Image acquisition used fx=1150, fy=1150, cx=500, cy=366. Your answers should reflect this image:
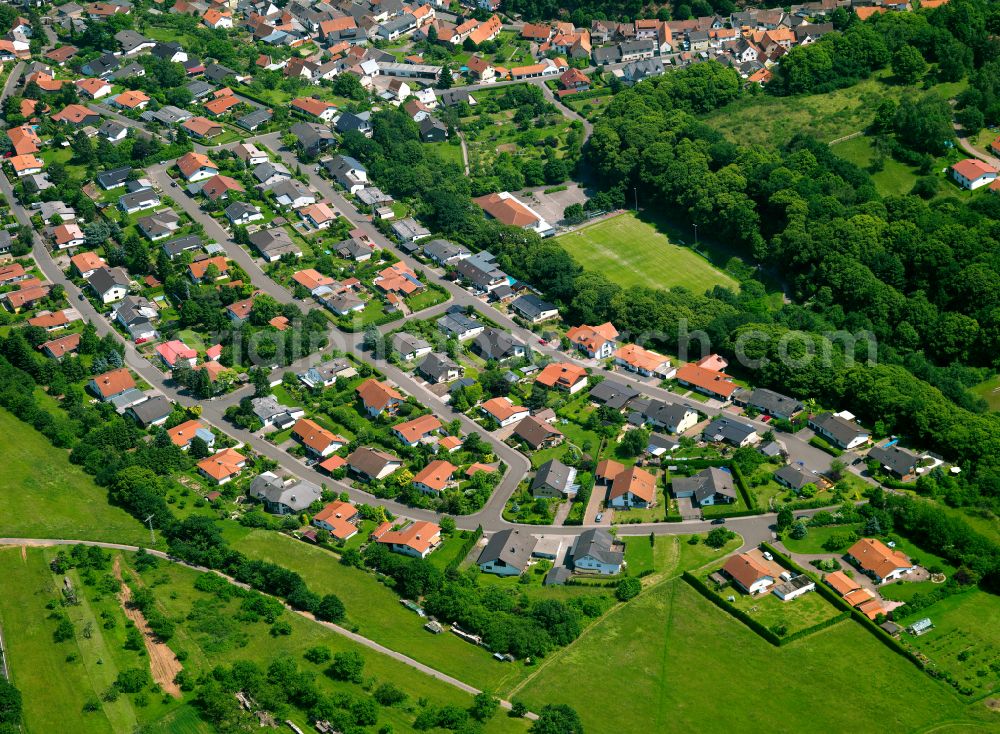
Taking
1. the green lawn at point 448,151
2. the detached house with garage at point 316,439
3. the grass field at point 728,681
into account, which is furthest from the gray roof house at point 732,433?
the green lawn at point 448,151

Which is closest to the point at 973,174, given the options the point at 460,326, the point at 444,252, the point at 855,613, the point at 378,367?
the point at 444,252

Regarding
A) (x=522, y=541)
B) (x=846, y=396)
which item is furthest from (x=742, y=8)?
(x=522, y=541)

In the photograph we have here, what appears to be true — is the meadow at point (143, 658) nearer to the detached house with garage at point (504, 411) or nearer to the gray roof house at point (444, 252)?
the detached house with garage at point (504, 411)

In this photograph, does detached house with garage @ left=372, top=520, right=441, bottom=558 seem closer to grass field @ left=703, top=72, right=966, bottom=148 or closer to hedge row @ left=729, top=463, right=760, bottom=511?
hedge row @ left=729, top=463, right=760, bottom=511

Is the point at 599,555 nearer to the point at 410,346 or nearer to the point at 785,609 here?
the point at 785,609

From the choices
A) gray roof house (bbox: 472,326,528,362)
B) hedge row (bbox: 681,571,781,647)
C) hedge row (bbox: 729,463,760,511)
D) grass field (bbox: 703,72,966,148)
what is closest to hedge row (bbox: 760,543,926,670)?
hedge row (bbox: 729,463,760,511)

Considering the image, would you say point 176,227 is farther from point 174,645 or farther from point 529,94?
point 174,645
